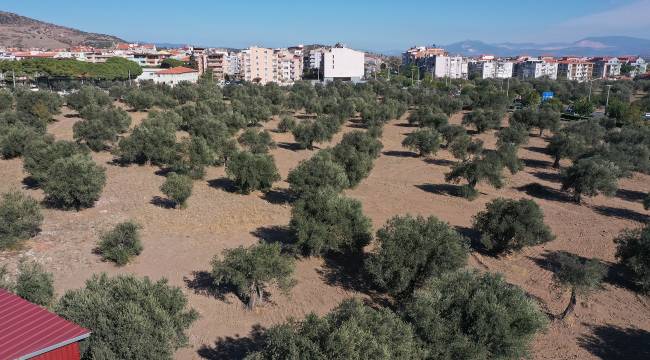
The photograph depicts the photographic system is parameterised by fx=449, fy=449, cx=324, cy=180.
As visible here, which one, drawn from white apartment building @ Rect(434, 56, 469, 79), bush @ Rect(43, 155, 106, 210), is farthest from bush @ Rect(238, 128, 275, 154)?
white apartment building @ Rect(434, 56, 469, 79)

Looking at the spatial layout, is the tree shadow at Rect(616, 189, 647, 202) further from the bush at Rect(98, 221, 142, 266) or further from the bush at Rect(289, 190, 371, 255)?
the bush at Rect(98, 221, 142, 266)

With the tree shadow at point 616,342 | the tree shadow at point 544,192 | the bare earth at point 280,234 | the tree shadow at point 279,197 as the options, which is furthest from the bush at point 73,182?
the tree shadow at point 544,192

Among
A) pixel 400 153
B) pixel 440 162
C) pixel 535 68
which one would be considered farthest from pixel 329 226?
pixel 535 68

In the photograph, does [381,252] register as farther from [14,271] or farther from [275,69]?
[275,69]

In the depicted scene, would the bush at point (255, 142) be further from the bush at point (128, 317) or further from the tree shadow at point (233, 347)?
the bush at point (128, 317)

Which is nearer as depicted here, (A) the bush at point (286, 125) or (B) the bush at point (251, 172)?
(B) the bush at point (251, 172)

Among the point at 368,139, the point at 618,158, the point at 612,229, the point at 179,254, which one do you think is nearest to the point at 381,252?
the point at 179,254

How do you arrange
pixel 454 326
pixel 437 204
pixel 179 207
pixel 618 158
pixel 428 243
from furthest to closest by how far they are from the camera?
pixel 618 158 < pixel 437 204 < pixel 179 207 < pixel 428 243 < pixel 454 326
